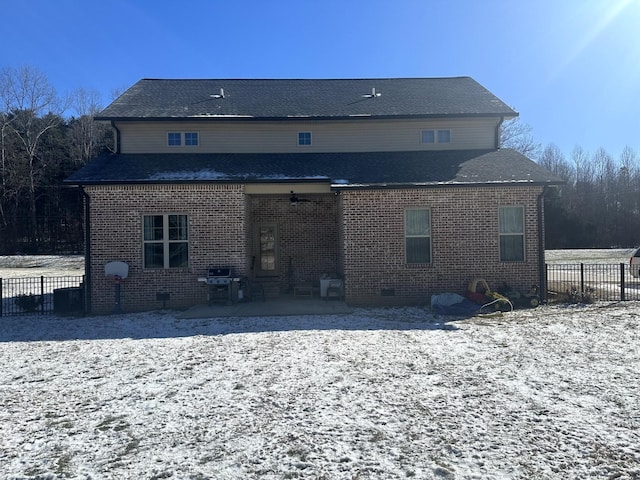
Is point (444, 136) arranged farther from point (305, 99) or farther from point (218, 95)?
point (218, 95)

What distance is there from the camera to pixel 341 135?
14.2m

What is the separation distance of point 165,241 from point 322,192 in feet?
15.7

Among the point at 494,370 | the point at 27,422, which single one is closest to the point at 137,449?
the point at 27,422

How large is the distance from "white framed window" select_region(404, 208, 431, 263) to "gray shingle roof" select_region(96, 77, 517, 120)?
416 centimetres

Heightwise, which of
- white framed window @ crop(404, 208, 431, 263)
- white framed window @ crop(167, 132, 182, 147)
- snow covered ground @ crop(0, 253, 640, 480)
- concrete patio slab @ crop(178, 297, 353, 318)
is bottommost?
snow covered ground @ crop(0, 253, 640, 480)

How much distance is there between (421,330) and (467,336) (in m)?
0.99

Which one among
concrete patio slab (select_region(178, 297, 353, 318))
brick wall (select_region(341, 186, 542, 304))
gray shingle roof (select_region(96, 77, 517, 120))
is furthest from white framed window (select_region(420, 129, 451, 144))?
concrete patio slab (select_region(178, 297, 353, 318))

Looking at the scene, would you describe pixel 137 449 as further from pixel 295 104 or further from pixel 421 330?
pixel 295 104

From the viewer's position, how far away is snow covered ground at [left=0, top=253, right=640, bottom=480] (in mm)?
3617

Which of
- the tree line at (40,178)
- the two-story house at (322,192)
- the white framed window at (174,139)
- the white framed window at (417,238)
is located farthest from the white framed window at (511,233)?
the tree line at (40,178)

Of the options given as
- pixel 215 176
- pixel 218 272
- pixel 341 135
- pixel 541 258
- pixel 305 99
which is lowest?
pixel 218 272

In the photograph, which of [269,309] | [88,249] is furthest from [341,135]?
[88,249]

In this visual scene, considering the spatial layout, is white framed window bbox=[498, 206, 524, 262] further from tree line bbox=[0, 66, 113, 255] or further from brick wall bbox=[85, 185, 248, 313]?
tree line bbox=[0, 66, 113, 255]

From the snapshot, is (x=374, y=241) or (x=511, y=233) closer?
(x=374, y=241)
